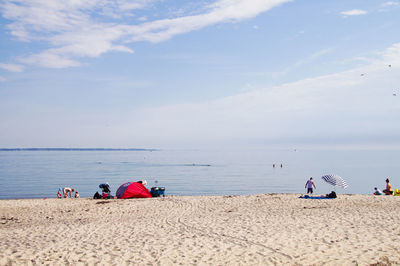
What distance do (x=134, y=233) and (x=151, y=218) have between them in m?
3.59

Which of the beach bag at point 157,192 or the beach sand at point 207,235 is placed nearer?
the beach sand at point 207,235

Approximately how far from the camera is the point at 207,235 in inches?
479

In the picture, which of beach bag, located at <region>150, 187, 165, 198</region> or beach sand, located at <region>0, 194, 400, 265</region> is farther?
beach bag, located at <region>150, 187, 165, 198</region>

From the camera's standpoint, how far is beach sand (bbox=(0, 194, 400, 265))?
9516mm

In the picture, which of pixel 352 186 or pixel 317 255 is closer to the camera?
pixel 317 255

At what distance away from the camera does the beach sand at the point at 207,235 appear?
9.52 metres

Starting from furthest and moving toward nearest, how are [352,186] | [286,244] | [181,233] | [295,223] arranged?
[352,186] → [295,223] → [181,233] → [286,244]

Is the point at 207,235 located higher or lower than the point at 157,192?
lower

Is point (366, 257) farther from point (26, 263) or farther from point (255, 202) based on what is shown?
point (255, 202)

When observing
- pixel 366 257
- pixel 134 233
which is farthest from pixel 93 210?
pixel 366 257

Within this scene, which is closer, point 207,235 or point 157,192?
point 207,235

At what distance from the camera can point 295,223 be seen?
14047 millimetres

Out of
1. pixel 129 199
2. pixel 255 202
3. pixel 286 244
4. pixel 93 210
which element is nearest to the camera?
pixel 286 244

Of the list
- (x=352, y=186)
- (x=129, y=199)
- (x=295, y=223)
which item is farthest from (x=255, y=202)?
(x=352, y=186)
